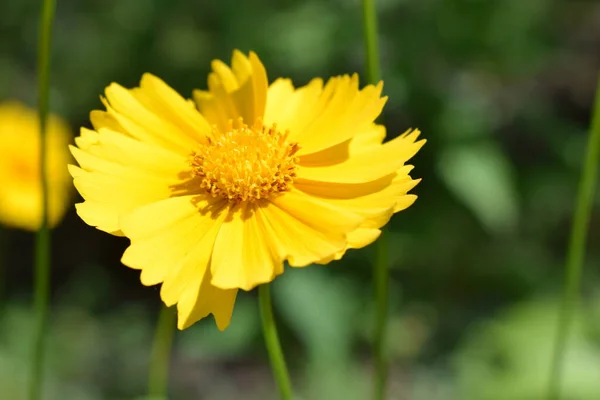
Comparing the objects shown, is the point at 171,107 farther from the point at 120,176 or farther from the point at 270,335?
the point at 270,335

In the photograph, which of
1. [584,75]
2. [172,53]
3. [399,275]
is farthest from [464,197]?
[584,75]

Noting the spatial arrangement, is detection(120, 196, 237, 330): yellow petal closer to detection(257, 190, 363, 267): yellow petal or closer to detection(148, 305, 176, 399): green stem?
detection(257, 190, 363, 267): yellow petal

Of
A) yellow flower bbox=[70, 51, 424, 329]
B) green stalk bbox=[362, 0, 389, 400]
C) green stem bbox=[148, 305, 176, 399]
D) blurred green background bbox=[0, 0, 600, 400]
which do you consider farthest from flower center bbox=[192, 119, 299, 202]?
blurred green background bbox=[0, 0, 600, 400]

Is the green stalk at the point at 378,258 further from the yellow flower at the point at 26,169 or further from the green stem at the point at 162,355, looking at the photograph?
the yellow flower at the point at 26,169

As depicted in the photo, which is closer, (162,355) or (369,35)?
(369,35)

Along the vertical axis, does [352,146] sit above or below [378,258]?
above

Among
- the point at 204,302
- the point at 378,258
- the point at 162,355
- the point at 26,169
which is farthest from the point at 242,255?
the point at 26,169

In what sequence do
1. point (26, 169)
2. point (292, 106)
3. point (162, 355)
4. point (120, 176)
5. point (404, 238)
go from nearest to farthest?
1. point (120, 176)
2. point (292, 106)
3. point (162, 355)
4. point (26, 169)
5. point (404, 238)
